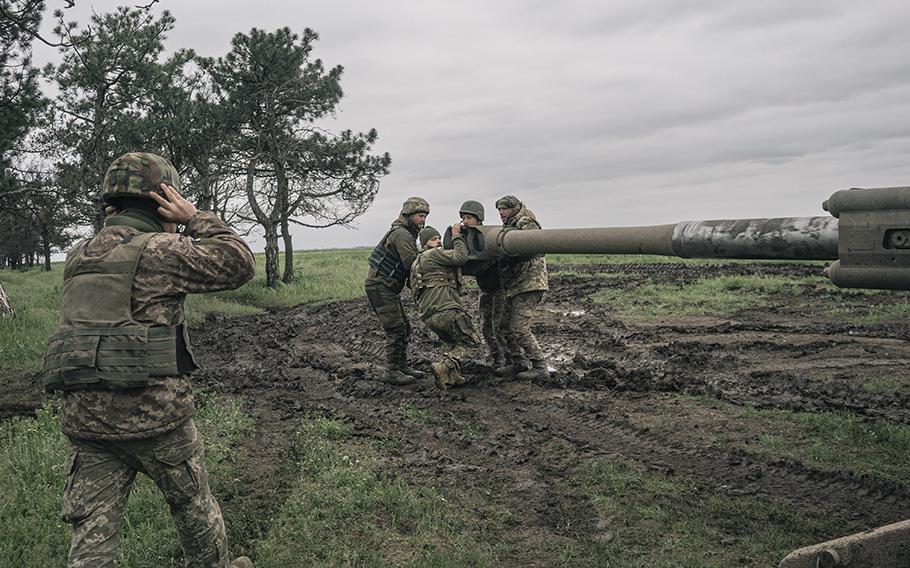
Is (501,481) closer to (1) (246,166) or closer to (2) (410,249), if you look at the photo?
(2) (410,249)

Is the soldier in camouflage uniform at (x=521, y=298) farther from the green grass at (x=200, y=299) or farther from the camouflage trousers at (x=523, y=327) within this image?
the green grass at (x=200, y=299)

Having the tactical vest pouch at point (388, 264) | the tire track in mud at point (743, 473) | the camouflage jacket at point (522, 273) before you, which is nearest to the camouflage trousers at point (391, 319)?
the tactical vest pouch at point (388, 264)

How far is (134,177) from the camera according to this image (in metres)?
3.62

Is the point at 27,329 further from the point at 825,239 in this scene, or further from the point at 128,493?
the point at 825,239

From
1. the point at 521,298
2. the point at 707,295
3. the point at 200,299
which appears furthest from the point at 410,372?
the point at 200,299

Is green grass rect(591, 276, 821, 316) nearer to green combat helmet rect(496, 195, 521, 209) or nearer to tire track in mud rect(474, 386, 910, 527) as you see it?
green combat helmet rect(496, 195, 521, 209)

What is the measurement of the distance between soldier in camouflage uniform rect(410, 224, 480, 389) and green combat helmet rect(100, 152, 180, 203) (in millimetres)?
5367

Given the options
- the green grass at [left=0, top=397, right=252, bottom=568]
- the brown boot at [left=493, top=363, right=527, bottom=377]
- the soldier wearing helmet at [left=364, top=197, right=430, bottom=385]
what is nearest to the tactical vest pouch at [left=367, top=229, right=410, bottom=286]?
the soldier wearing helmet at [left=364, top=197, right=430, bottom=385]

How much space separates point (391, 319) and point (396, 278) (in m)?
0.52

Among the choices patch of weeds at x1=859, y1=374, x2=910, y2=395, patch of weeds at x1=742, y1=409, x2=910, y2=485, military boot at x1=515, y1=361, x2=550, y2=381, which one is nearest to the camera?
patch of weeds at x1=742, y1=409, x2=910, y2=485

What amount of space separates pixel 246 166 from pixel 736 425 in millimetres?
18063

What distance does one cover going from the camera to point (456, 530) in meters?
4.94

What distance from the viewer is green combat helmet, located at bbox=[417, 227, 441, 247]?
9320 millimetres

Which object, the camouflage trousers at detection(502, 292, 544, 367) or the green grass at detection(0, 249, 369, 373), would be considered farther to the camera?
the green grass at detection(0, 249, 369, 373)
